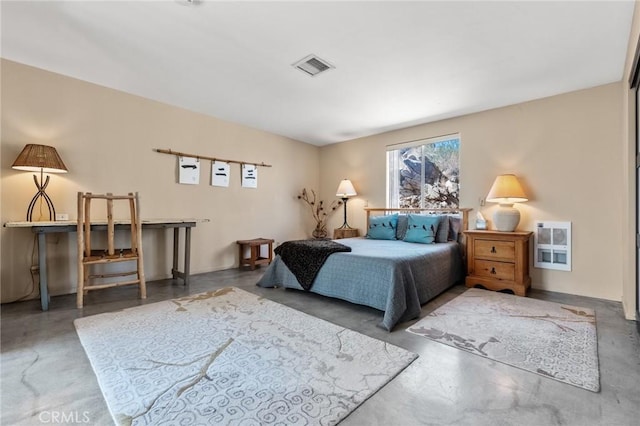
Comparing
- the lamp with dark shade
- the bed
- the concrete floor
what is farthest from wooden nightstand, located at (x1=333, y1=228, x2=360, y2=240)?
the lamp with dark shade

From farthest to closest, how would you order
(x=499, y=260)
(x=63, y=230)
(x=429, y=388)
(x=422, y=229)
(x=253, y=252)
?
1. (x=253, y=252)
2. (x=422, y=229)
3. (x=499, y=260)
4. (x=63, y=230)
5. (x=429, y=388)

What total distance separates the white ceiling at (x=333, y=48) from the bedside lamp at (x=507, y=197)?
100cm

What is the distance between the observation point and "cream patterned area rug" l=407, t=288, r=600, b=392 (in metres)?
1.66

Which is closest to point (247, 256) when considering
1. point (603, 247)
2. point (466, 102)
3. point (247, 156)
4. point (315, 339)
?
point (247, 156)

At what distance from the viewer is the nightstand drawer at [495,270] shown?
3158 mm

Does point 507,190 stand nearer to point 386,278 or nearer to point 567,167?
point 567,167

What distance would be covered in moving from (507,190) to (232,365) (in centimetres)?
337

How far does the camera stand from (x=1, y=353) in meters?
1.78

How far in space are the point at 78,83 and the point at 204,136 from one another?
1441mm

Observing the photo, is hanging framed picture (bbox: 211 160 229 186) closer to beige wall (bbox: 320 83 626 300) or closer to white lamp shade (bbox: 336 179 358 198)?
white lamp shade (bbox: 336 179 358 198)

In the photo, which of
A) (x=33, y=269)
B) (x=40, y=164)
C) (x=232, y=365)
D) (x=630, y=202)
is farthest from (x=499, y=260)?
(x=33, y=269)

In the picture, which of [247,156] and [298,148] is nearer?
[247,156]

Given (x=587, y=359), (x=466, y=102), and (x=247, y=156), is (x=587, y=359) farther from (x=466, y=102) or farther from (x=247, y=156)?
(x=247, y=156)

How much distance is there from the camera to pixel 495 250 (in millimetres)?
3279
